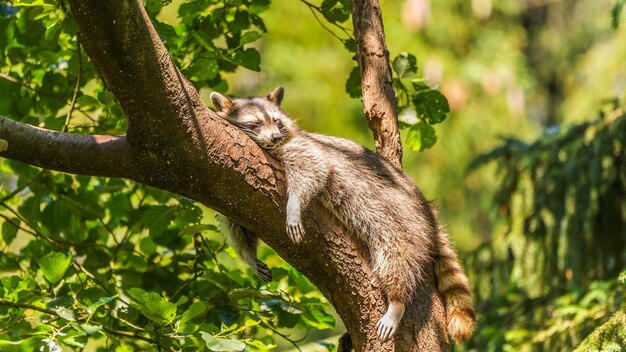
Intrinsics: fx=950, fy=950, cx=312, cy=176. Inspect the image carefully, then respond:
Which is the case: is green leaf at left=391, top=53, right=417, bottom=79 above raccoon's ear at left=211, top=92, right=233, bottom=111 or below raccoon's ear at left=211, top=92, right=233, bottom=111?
above

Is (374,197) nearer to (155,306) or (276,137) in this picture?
(276,137)

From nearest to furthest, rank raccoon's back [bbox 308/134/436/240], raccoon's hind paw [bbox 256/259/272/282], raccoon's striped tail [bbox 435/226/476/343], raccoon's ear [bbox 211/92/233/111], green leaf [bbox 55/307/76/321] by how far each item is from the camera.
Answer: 1. green leaf [bbox 55/307/76/321]
2. raccoon's striped tail [bbox 435/226/476/343]
3. raccoon's back [bbox 308/134/436/240]
4. raccoon's hind paw [bbox 256/259/272/282]
5. raccoon's ear [bbox 211/92/233/111]

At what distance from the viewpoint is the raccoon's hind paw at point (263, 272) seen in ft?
12.3

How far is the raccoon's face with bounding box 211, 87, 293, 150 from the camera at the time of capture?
393 cm

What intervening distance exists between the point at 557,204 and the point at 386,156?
156cm

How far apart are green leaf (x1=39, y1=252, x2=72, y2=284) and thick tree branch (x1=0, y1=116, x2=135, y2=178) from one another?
379mm

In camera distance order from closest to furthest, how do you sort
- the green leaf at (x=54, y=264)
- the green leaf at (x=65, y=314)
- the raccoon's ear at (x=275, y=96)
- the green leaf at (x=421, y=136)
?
the green leaf at (x=65, y=314) → the green leaf at (x=54, y=264) → the green leaf at (x=421, y=136) → the raccoon's ear at (x=275, y=96)

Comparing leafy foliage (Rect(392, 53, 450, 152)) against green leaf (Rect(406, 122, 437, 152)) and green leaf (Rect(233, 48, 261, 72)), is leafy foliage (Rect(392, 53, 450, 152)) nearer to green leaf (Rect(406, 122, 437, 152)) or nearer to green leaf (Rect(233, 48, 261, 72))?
green leaf (Rect(406, 122, 437, 152))

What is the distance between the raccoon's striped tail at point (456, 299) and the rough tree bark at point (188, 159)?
3.0 inches

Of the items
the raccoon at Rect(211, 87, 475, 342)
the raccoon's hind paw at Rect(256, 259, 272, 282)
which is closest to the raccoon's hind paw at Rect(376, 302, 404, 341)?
the raccoon at Rect(211, 87, 475, 342)

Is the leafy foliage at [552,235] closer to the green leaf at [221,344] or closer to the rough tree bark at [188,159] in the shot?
the rough tree bark at [188,159]

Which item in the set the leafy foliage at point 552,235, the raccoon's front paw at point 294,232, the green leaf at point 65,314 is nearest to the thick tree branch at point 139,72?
the raccoon's front paw at point 294,232

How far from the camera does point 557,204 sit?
493 cm

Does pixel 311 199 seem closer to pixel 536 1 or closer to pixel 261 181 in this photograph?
pixel 261 181
